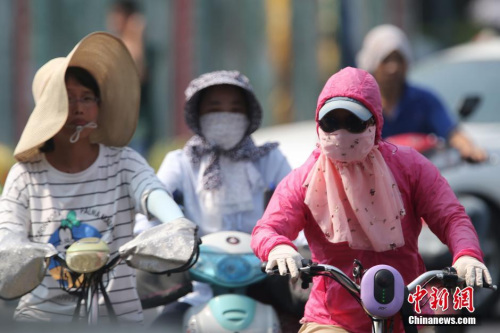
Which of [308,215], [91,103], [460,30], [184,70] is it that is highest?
Answer: [460,30]

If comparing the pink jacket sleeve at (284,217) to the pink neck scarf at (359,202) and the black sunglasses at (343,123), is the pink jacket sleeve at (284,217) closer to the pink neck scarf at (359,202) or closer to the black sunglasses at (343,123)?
the pink neck scarf at (359,202)

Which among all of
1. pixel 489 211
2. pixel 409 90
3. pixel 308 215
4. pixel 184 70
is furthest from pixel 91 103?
pixel 184 70

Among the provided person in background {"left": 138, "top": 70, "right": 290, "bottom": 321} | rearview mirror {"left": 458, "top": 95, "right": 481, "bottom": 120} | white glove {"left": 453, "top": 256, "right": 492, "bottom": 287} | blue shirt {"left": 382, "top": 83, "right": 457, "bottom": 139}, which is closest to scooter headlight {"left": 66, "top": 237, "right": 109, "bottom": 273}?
person in background {"left": 138, "top": 70, "right": 290, "bottom": 321}

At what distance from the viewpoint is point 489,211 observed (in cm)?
938

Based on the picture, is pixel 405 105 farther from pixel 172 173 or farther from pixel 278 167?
pixel 172 173

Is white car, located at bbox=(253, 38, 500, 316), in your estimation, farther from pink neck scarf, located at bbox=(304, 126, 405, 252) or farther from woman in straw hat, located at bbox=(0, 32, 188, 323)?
pink neck scarf, located at bbox=(304, 126, 405, 252)

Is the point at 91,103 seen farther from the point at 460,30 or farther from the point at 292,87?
the point at 460,30

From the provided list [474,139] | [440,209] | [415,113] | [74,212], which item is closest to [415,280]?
[440,209]

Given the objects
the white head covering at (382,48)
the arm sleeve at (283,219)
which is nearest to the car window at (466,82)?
the white head covering at (382,48)

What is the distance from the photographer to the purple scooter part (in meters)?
4.31

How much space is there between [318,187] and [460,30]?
18653mm

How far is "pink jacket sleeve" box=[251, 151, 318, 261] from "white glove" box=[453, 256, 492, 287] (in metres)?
0.62

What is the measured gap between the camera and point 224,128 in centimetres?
626

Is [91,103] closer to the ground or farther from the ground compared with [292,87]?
closer to the ground
